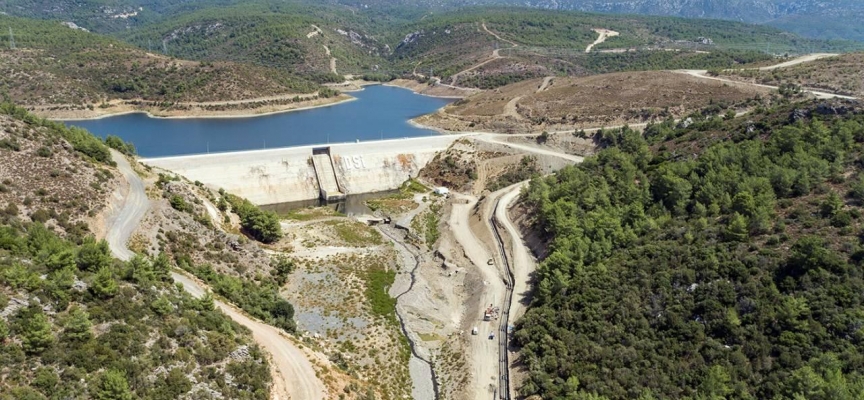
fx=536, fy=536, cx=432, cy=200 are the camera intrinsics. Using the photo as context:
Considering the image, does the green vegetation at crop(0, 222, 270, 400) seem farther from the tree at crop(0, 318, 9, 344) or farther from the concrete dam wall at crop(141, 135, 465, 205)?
the concrete dam wall at crop(141, 135, 465, 205)

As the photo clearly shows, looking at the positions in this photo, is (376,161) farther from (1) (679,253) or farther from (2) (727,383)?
(2) (727,383)

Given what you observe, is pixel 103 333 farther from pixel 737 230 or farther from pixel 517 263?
pixel 737 230

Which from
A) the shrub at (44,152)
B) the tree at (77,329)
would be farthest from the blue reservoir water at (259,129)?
the tree at (77,329)

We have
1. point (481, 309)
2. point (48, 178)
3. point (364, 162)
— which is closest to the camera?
point (48, 178)

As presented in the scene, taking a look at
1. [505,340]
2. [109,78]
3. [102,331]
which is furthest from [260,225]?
[109,78]

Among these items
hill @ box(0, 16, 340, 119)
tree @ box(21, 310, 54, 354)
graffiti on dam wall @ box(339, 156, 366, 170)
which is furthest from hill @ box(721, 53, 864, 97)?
tree @ box(21, 310, 54, 354)

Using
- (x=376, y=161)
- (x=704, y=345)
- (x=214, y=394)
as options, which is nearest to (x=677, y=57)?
(x=376, y=161)
